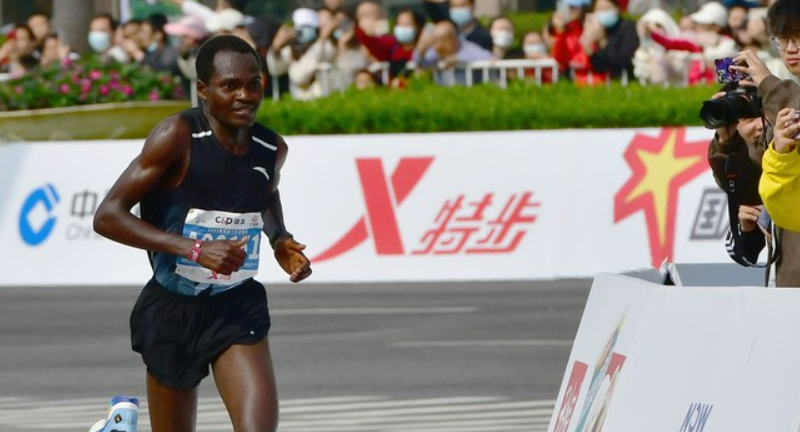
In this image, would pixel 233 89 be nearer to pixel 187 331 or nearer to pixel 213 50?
pixel 213 50

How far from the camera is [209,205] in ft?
22.4

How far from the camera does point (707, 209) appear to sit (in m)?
16.9

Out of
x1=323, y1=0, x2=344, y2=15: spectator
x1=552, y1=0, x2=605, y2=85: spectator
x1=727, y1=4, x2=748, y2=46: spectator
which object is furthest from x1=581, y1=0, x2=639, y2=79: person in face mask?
x1=323, y1=0, x2=344, y2=15: spectator

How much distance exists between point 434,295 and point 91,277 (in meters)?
3.30

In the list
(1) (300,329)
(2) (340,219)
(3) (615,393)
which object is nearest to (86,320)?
(1) (300,329)

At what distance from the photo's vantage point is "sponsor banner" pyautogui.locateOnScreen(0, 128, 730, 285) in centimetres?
1697

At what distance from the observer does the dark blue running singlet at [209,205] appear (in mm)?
6828

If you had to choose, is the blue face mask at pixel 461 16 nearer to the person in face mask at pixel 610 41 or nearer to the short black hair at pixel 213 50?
the person in face mask at pixel 610 41

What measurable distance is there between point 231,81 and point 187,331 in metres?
0.83

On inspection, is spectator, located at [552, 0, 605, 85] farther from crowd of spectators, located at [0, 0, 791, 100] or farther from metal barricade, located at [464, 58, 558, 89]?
metal barricade, located at [464, 58, 558, 89]

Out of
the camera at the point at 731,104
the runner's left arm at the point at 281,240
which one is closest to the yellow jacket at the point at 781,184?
the camera at the point at 731,104

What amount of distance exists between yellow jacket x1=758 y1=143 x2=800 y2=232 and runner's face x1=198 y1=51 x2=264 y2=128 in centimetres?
170

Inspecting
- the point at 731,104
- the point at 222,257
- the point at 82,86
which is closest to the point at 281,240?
the point at 222,257

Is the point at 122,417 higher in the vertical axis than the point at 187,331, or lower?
lower
